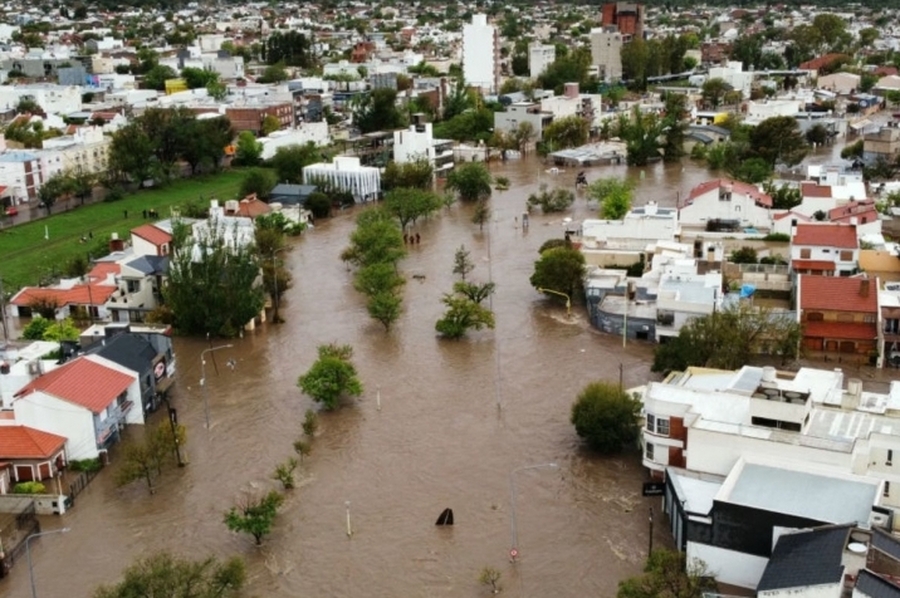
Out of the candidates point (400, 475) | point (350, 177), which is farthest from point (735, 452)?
point (350, 177)

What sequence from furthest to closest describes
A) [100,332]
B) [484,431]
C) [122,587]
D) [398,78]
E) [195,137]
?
[398,78], [195,137], [100,332], [484,431], [122,587]

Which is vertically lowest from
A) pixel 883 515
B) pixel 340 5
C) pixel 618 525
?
pixel 618 525

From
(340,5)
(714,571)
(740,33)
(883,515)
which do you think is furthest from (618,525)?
(340,5)

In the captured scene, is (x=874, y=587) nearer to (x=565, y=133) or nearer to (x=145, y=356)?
(x=145, y=356)

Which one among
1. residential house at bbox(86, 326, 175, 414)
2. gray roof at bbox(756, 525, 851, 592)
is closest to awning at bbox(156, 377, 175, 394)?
residential house at bbox(86, 326, 175, 414)

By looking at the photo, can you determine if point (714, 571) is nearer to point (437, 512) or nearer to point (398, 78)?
point (437, 512)

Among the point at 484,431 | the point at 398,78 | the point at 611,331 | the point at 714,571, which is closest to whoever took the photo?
Answer: the point at 714,571

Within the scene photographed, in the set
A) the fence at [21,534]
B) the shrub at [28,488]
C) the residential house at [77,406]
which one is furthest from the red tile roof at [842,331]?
the fence at [21,534]

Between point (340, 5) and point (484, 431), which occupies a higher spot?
point (340, 5)
